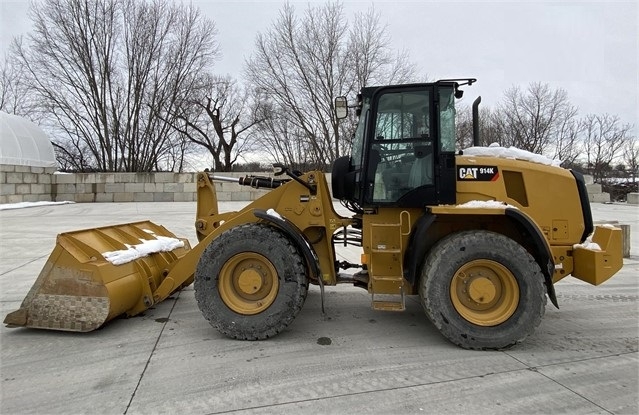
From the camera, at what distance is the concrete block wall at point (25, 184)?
18641 mm

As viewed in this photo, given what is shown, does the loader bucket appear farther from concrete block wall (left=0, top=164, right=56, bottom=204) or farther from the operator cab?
concrete block wall (left=0, top=164, right=56, bottom=204)

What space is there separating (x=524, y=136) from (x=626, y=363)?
34.0 m

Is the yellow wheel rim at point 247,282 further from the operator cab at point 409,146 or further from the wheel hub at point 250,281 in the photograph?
the operator cab at point 409,146

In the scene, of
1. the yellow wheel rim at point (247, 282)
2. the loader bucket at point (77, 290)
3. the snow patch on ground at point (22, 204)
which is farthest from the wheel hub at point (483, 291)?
the snow patch on ground at point (22, 204)

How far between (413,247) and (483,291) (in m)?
0.71

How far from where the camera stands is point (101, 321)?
3.77 metres

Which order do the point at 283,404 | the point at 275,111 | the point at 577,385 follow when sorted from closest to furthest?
the point at 283,404 → the point at 577,385 → the point at 275,111

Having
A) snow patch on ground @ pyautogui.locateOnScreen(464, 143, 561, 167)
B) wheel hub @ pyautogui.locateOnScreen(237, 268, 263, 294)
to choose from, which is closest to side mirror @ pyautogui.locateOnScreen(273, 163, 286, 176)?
wheel hub @ pyautogui.locateOnScreen(237, 268, 263, 294)

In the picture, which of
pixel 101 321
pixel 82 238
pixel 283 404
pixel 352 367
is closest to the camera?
pixel 283 404

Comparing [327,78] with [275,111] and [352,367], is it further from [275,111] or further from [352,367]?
[352,367]

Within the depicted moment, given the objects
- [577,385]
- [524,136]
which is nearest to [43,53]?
[577,385]

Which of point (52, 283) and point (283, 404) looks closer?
point (283, 404)

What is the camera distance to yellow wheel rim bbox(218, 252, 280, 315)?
3.83 m

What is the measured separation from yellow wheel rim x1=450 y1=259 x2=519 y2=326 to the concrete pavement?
0.34 metres
